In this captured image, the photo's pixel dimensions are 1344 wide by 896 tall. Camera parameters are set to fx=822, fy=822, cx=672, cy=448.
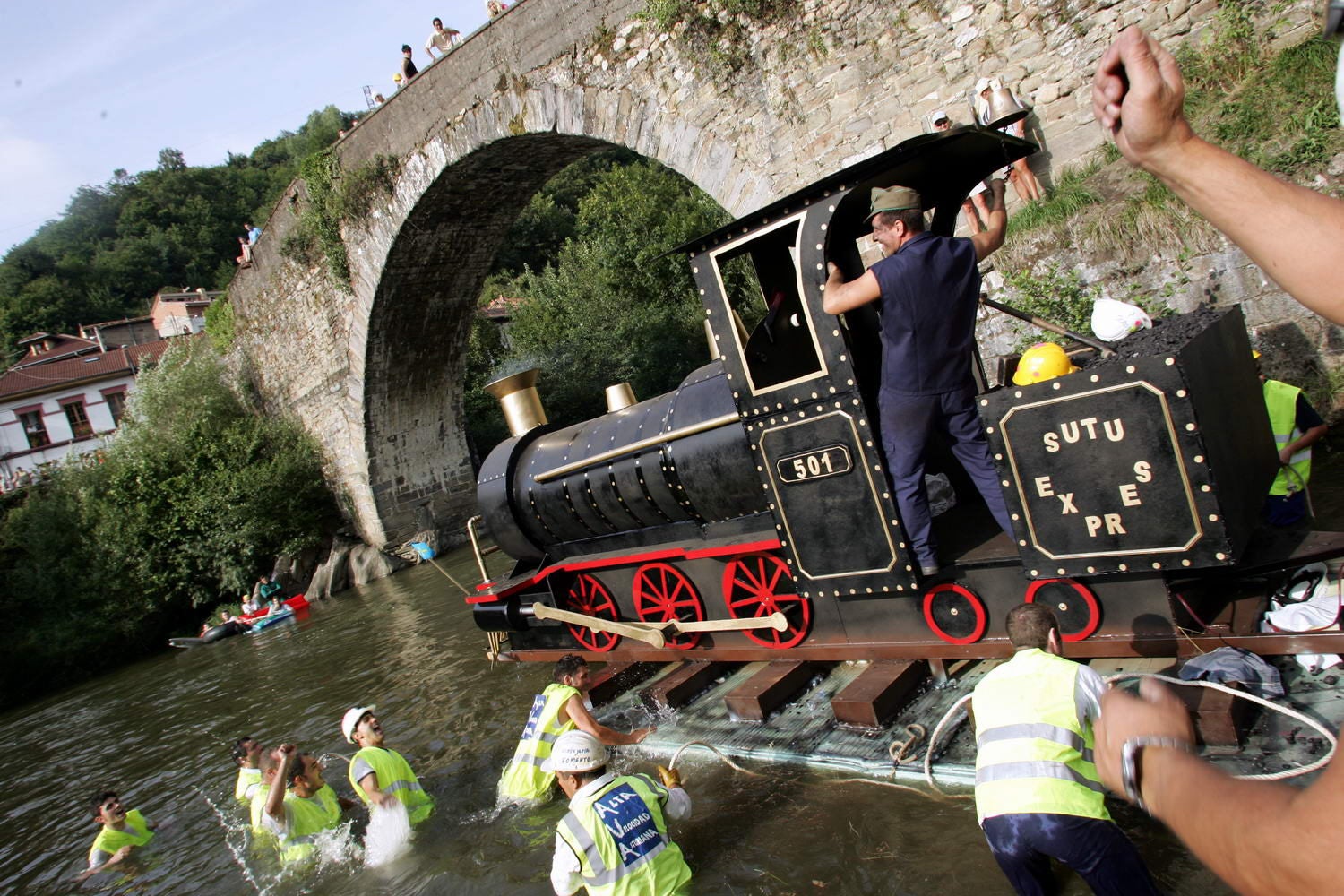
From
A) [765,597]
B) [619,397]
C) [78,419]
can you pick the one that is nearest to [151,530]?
[619,397]

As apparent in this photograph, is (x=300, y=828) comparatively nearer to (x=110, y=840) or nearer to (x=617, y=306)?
(x=110, y=840)

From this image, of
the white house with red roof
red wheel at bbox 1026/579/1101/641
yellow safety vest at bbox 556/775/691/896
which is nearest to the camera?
yellow safety vest at bbox 556/775/691/896

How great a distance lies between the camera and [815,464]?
4281 millimetres

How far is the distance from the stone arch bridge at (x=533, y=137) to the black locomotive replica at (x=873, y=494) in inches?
144

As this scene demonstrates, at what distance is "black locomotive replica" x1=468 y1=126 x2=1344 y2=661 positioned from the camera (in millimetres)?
3330

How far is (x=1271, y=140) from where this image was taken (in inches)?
241

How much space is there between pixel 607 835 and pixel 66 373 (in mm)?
42945

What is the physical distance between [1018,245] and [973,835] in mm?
5681

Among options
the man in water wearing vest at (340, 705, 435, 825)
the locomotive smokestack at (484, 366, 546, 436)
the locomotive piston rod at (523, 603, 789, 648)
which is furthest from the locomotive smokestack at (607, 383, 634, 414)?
the man in water wearing vest at (340, 705, 435, 825)

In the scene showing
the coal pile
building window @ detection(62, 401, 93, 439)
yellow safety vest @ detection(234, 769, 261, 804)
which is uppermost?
building window @ detection(62, 401, 93, 439)

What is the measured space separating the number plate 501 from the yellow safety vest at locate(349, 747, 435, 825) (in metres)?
2.99

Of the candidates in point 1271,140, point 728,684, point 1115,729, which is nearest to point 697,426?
point 728,684

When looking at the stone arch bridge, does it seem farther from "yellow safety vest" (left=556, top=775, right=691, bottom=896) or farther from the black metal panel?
"yellow safety vest" (left=556, top=775, right=691, bottom=896)

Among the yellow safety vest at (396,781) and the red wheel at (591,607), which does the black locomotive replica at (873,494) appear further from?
the yellow safety vest at (396,781)
